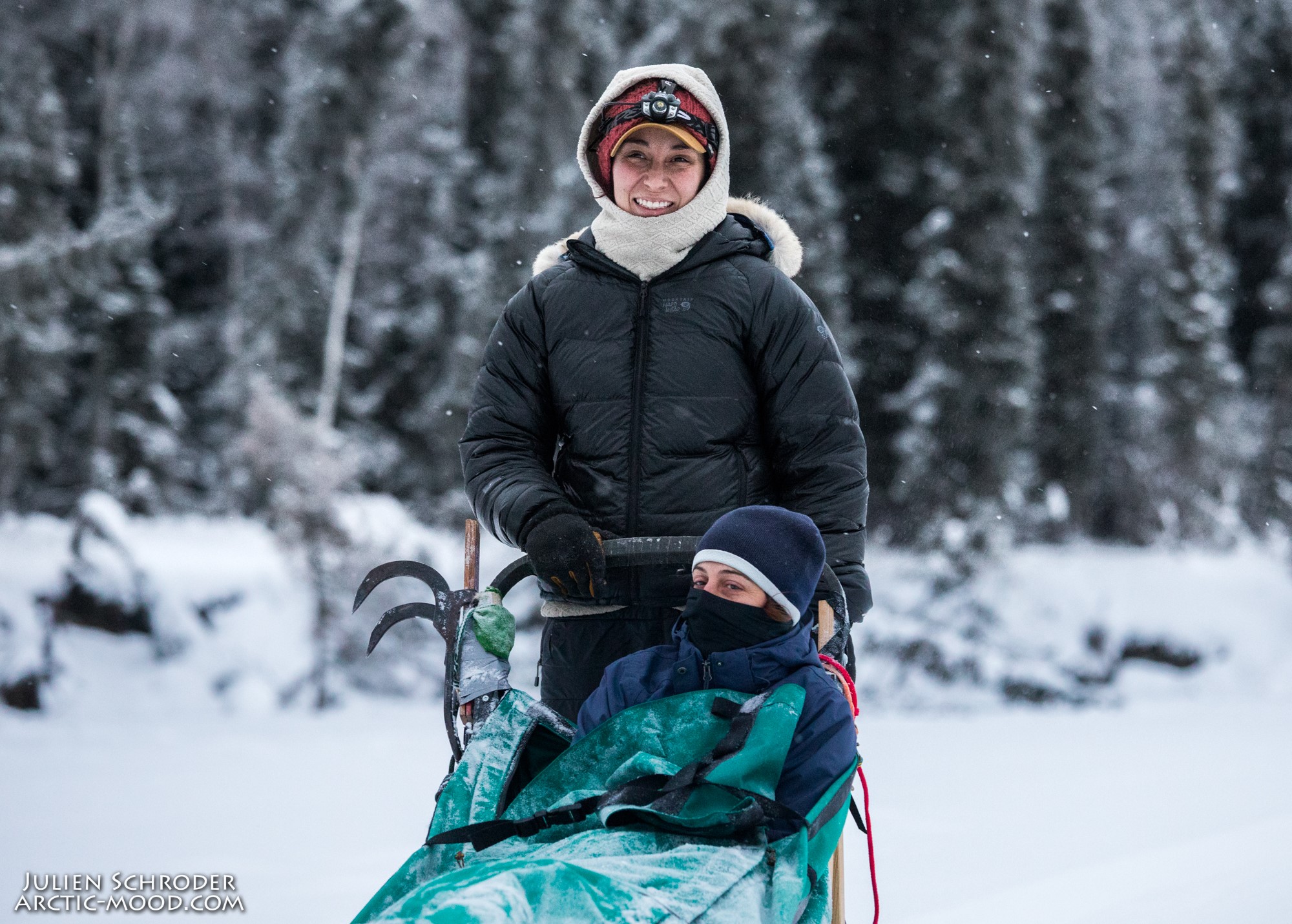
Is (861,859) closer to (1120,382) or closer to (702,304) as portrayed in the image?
(702,304)

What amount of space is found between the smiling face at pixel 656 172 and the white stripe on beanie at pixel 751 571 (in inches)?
28.6

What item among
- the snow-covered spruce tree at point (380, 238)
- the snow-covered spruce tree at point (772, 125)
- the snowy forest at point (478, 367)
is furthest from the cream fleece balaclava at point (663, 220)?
the snow-covered spruce tree at point (380, 238)

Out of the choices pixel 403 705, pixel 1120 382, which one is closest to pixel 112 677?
pixel 403 705

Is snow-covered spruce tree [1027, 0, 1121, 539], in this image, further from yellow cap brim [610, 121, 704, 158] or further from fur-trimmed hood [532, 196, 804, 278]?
yellow cap brim [610, 121, 704, 158]

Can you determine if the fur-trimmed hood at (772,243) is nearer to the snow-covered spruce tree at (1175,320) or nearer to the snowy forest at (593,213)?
the snowy forest at (593,213)

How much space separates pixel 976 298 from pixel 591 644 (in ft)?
33.5

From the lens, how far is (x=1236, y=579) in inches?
511

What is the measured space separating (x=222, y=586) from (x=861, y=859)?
5.76 meters

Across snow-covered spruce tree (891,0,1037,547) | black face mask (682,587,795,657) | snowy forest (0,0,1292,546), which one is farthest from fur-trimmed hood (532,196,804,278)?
snow-covered spruce tree (891,0,1037,547)

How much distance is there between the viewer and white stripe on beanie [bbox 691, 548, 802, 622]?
211 centimetres

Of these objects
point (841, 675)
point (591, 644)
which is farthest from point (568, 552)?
point (841, 675)

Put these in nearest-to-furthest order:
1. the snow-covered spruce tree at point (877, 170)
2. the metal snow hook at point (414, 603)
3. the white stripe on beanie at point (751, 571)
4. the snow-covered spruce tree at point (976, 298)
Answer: the white stripe on beanie at point (751, 571), the metal snow hook at point (414, 603), the snow-covered spruce tree at point (976, 298), the snow-covered spruce tree at point (877, 170)

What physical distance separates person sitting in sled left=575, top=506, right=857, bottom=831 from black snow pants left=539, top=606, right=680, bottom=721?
19 cm

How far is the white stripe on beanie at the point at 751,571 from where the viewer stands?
2.11 m
